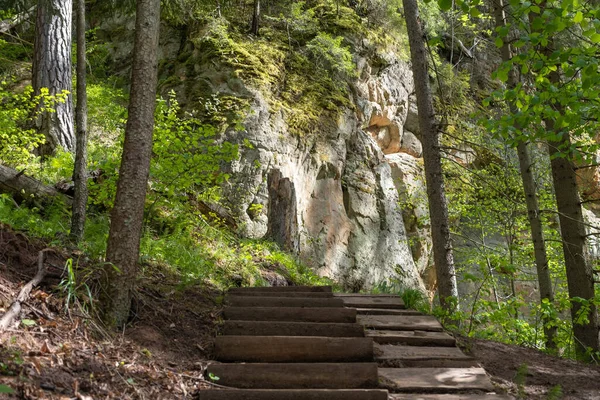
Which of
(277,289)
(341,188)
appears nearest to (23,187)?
(277,289)

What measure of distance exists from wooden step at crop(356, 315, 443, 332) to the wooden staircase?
11 millimetres

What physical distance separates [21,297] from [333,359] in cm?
261

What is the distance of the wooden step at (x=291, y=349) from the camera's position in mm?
4340

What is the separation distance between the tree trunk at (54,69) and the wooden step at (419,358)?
8.24m

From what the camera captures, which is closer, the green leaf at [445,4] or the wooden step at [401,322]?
the green leaf at [445,4]

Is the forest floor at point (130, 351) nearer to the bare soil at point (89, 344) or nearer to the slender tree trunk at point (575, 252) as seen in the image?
the bare soil at point (89, 344)

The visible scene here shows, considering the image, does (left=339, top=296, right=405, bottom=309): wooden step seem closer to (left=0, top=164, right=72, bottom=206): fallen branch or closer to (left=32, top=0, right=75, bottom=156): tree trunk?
(left=0, top=164, right=72, bottom=206): fallen branch

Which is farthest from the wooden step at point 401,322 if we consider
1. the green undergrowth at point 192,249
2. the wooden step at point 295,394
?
the green undergrowth at point 192,249

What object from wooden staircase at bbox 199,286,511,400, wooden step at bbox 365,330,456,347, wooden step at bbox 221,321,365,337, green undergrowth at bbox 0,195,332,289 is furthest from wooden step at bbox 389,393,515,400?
green undergrowth at bbox 0,195,332,289

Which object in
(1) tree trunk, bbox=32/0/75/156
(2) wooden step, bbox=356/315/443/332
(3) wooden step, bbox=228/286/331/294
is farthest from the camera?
(1) tree trunk, bbox=32/0/75/156

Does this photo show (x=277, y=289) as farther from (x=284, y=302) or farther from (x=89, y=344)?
(x=89, y=344)

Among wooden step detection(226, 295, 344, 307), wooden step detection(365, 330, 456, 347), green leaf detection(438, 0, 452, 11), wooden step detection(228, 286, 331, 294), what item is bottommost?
wooden step detection(365, 330, 456, 347)

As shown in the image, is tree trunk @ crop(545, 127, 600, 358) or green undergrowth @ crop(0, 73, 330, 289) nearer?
green undergrowth @ crop(0, 73, 330, 289)

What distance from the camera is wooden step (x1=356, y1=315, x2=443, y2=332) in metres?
5.43
